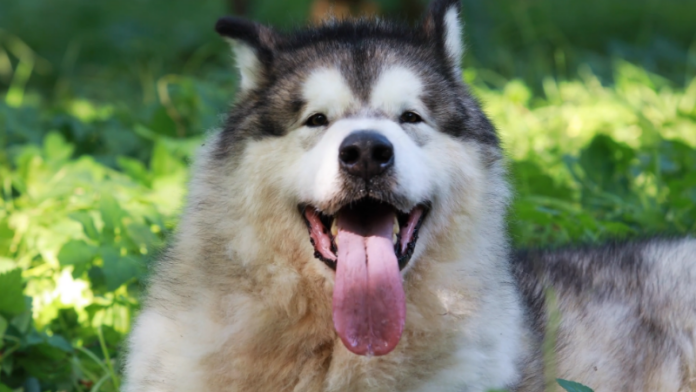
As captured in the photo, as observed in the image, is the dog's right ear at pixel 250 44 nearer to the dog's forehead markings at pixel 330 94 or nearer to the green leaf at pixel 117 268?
the dog's forehead markings at pixel 330 94

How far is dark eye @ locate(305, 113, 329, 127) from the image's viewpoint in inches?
120

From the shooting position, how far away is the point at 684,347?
3.87 m

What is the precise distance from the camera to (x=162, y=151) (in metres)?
5.78

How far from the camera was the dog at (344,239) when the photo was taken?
9.41 ft

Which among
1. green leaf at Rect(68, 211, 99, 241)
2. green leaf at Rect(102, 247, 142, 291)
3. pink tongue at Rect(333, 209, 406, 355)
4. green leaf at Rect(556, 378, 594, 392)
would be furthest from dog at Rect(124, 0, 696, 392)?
green leaf at Rect(68, 211, 99, 241)

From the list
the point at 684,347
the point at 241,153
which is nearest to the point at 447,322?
the point at 241,153

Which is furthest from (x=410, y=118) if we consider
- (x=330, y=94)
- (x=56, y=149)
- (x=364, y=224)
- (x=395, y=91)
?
(x=56, y=149)

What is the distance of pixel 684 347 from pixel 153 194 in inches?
126

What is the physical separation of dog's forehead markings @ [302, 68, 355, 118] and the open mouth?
34 centimetres

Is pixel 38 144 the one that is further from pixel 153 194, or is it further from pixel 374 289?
pixel 374 289

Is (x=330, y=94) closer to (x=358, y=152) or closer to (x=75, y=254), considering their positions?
(x=358, y=152)

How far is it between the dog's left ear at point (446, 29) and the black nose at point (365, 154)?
30.3 inches

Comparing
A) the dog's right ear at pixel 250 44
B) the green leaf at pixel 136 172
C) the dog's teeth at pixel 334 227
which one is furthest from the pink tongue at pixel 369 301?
the green leaf at pixel 136 172

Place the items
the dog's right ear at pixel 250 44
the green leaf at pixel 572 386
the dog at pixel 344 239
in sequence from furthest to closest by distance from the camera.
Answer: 1. the dog's right ear at pixel 250 44
2. the dog at pixel 344 239
3. the green leaf at pixel 572 386
